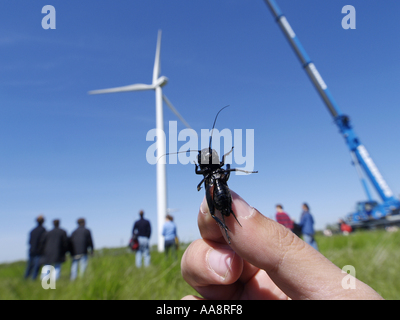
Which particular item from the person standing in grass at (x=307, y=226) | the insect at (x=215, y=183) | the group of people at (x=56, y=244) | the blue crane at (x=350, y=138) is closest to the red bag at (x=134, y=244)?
the group of people at (x=56, y=244)

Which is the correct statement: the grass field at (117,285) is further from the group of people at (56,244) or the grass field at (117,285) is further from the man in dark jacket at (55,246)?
the group of people at (56,244)

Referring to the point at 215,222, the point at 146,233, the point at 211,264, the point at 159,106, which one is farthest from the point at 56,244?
the point at 159,106

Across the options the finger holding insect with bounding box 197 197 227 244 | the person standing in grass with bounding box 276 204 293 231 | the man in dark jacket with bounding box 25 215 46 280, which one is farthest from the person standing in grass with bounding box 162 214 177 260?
the finger holding insect with bounding box 197 197 227 244

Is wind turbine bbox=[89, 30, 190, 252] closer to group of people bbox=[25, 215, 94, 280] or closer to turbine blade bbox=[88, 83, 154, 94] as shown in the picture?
turbine blade bbox=[88, 83, 154, 94]
